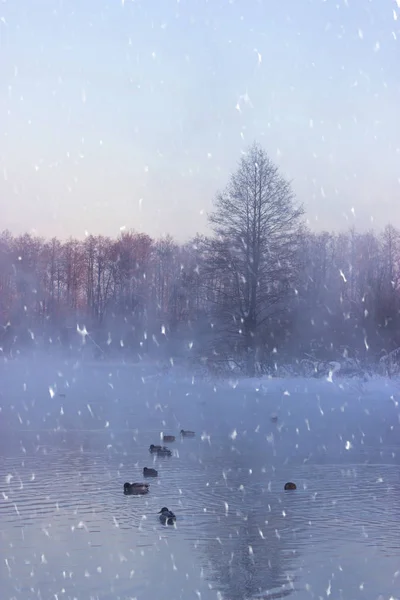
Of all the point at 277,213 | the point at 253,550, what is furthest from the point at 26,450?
the point at 277,213

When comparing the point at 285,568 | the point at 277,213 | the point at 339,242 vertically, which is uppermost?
the point at 339,242

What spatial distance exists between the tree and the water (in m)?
12.5

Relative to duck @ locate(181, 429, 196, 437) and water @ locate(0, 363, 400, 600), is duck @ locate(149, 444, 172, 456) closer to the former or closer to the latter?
water @ locate(0, 363, 400, 600)

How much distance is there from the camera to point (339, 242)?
3056 inches

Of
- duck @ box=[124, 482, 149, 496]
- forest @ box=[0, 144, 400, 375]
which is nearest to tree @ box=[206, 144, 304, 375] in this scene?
forest @ box=[0, 144, 400, 375]

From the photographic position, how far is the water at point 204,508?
24.1ft

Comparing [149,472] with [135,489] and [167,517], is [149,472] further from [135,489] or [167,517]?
[167,517]

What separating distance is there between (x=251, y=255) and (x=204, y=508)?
23.3m

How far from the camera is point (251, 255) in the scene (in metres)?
33.0

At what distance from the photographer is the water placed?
736 cm

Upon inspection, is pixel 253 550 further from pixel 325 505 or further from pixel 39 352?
pixel 39 352

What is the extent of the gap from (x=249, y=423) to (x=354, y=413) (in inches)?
120

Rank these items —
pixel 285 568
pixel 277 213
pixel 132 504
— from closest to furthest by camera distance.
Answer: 1. pixel 285 568
2. pixel 132 504
3. pixel 277 213

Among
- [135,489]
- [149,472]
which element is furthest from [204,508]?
[149,472]
